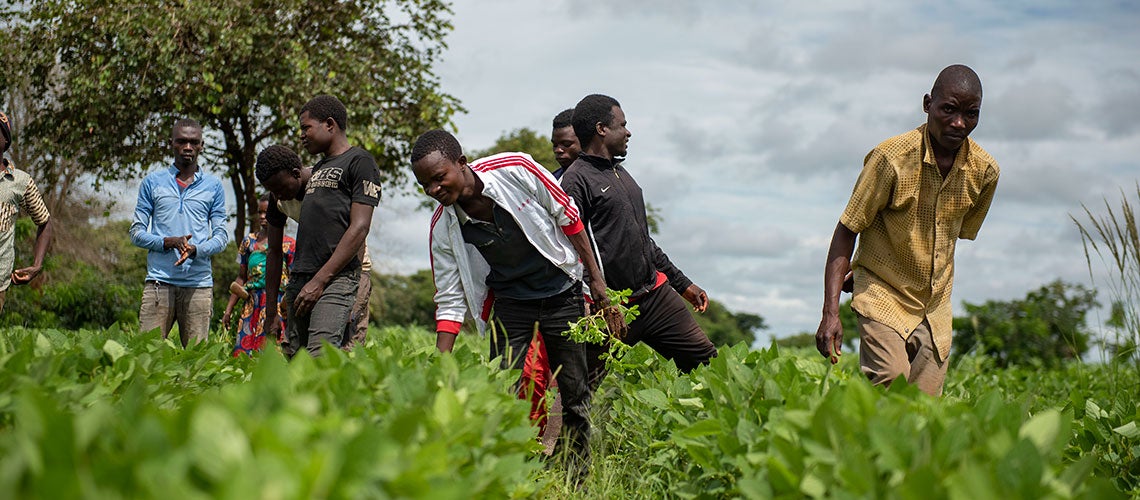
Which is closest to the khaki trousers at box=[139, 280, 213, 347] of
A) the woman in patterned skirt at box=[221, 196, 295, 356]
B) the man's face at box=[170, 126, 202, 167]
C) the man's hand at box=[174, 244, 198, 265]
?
the man's hand at box=[174, 244, 198, 265]

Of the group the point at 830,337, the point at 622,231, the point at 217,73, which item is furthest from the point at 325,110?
the point at 217,73

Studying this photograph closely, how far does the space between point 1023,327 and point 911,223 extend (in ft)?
53.5

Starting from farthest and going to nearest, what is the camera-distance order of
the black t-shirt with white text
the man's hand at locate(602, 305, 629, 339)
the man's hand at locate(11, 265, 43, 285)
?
the man's hand at locate(11, 265, 43, 285) → the black t-shirt with white text → the man's hand at locate(602, 305, 629, 339)

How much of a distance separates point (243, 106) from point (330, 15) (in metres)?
2.05

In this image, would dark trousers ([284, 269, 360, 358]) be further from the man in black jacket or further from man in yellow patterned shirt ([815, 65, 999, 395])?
man in yellow patterned shirt ([815, 65, 999, 395])

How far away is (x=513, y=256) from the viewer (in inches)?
215

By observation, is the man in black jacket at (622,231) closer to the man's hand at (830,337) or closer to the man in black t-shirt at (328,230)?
the man in black t-shirt at (328,230)

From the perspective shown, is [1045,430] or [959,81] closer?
[1045,430]

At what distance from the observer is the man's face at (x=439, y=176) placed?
5000mm

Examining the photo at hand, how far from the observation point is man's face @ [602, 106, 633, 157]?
6332mm

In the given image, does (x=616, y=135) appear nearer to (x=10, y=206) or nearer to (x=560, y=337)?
(x=560, y=337)

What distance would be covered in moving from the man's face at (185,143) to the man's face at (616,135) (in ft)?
11.2

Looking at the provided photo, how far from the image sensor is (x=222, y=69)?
15594 millimetres

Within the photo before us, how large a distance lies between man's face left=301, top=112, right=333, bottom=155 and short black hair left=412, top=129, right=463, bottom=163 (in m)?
1.10
